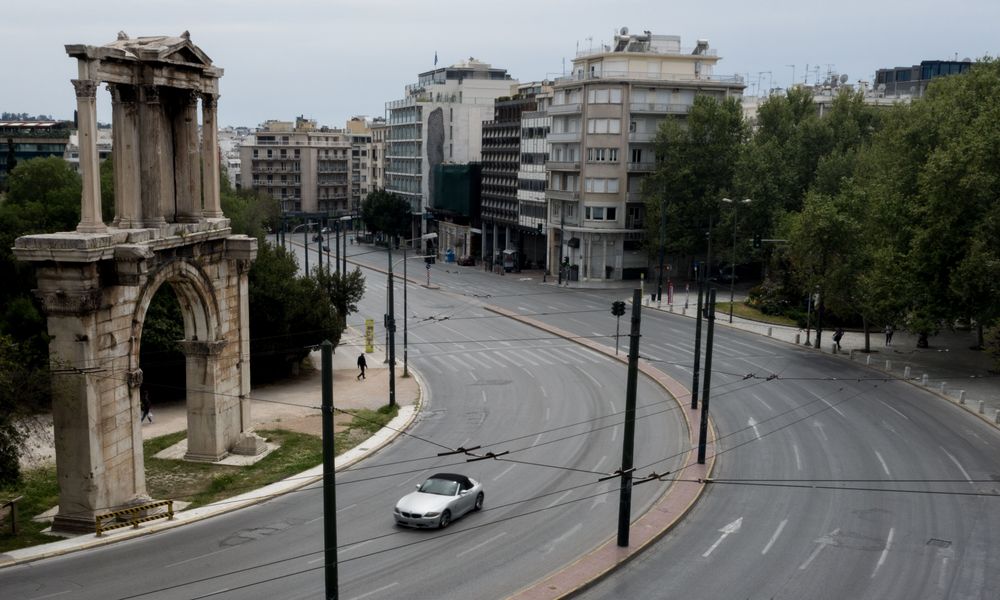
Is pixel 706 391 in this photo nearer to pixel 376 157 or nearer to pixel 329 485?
pixel 329 485

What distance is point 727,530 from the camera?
1109 inches

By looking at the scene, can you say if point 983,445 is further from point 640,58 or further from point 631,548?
point 640,58

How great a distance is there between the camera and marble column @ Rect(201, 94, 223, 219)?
33.8 metres

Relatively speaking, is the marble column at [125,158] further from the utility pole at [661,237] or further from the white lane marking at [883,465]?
the utility pole at [661,237]

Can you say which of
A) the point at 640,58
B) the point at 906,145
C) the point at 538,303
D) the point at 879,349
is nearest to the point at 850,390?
the point at 879,349

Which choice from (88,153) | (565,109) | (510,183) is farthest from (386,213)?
(88,153)

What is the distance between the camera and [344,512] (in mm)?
29422

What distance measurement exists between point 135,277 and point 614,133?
66.7 metres

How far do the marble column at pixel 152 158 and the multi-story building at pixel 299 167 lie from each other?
143 m

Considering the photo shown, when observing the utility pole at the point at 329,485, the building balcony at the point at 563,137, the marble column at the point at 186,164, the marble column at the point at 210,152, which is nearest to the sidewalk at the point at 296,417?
the marble column at the point at 210,152

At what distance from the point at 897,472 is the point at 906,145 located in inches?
1129

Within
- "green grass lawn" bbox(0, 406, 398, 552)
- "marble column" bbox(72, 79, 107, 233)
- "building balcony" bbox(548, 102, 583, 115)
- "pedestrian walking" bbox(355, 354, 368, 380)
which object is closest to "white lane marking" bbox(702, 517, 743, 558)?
"green grass lawn" bbox(0, 406, 398, 552)

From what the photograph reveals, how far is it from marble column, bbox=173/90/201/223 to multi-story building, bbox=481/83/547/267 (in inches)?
2711

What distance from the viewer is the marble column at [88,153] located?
86.6 feet
